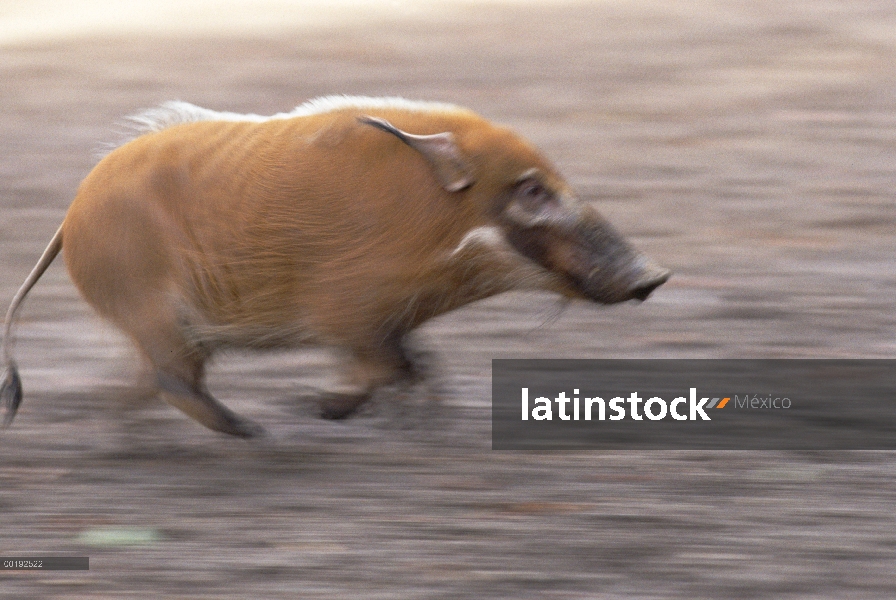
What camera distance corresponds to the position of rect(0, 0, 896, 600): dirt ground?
3.32m

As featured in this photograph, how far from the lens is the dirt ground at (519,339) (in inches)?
131

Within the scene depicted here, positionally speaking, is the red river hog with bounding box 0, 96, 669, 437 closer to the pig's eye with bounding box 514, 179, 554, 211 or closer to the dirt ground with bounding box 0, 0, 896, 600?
the pig's eye with bounding box 514, 179, 554, 211

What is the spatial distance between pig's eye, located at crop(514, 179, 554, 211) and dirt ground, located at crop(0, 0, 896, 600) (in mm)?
726

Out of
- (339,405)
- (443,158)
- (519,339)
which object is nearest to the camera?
(443,158)

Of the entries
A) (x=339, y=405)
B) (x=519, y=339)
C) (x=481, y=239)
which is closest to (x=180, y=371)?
(x=339, y=405)

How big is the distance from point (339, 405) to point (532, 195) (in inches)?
34.5

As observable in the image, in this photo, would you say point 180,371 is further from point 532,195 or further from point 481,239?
point 532,195

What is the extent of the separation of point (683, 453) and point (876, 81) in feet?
14.0

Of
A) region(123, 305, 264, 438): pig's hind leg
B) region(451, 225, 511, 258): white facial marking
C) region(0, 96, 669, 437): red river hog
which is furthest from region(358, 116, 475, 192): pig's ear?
region(123, 305, 264, 438): pig's hind leg

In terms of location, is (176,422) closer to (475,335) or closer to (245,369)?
(245,369)

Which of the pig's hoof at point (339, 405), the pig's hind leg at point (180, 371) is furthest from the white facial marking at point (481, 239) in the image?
the pig's hind leg at point (180, 371)

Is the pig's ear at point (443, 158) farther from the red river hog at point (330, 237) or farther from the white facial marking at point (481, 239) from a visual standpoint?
→ the white facial marking at point (481, 239)

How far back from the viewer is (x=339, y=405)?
383cm

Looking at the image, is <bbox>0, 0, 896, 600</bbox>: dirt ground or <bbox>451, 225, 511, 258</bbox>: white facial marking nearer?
<bbox>0, 0, 896, 600</bbox>: dirt ground
